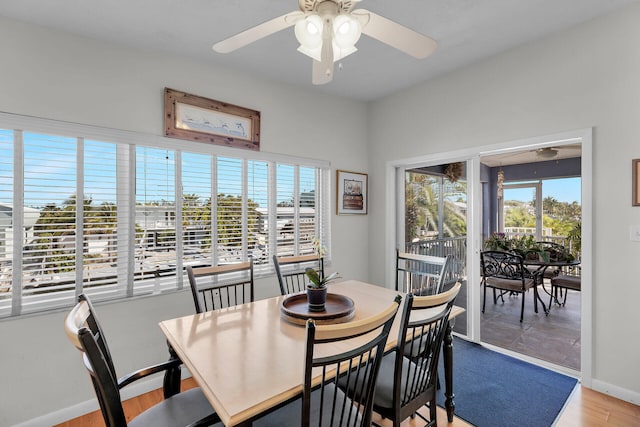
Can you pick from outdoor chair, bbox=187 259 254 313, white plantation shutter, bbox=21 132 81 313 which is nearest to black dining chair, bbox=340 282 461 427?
outdoor chair, bbox=187 259 254 313

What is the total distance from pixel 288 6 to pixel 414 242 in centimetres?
285

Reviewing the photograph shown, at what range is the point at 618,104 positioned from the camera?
2223mm

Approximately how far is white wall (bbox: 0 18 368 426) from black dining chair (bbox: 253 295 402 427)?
166cm

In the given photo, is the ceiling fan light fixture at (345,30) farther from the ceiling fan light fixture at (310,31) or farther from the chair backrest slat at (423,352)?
the chair backrest slat at (423,352)

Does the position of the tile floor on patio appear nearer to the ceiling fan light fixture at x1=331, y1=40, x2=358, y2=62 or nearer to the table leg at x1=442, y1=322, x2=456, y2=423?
the table leg at x1=442, y1=322, x2=456, y2=423

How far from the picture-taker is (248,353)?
1.39 metres

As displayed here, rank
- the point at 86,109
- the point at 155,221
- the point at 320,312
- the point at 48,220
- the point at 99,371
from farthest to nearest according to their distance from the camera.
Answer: the point at 155,221, the point at 86,109, the point at 48,220, the point at 320,312, the point at 99,371

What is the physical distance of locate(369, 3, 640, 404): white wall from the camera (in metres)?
2.18

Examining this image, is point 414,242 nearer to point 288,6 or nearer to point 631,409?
point 631,409

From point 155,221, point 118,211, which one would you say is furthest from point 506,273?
point 118,211

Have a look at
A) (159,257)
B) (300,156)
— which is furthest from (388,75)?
(159,257)

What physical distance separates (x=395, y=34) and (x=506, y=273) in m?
3.47

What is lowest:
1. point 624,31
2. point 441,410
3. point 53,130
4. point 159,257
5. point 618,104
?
point 441,410

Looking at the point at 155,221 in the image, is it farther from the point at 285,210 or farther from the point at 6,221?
the point at 285,210
